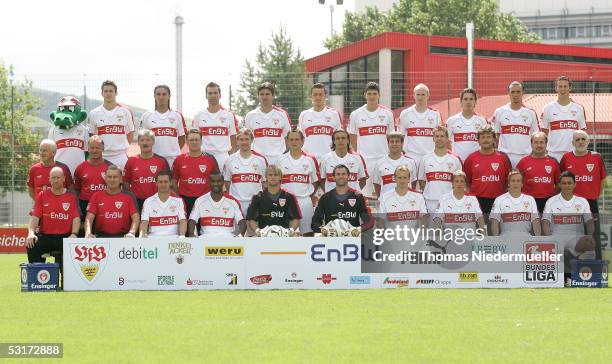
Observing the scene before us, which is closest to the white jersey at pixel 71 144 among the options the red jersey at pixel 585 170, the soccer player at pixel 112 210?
the soccer player at pixel 112 210

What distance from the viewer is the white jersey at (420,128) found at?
1207cm

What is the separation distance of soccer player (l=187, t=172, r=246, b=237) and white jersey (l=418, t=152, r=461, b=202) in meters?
2.57

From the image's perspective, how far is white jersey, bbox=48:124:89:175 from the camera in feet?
39.2

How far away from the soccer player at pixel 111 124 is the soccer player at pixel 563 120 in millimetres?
5841

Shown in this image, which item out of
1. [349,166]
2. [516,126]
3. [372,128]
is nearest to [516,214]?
[516,126]

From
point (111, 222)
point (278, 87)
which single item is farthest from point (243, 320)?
point (278, 87)

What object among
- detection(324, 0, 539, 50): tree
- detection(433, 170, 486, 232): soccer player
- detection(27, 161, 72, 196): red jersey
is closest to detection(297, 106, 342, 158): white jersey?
detection(433, 170, 486, 232): soccer player

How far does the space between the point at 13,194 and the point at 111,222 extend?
8762 mm

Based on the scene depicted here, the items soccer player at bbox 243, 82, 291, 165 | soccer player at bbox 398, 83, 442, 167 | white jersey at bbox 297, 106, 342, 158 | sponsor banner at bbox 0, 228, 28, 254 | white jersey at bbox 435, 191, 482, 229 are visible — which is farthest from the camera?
sponsor banner at bbox 0, 228, 28, 254

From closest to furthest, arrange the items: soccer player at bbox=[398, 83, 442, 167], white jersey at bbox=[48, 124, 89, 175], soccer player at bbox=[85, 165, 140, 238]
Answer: soccer player at bbox=[85, 165, 140, 238], white jersey at bbox=[48, 124, 89, 175], soccer player at bbox=[398, 83, 442, 167]

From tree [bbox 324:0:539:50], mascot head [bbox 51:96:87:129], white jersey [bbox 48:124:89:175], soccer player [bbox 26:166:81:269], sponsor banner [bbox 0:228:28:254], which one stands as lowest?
sponsor banner [bbox 0:228:28:254]

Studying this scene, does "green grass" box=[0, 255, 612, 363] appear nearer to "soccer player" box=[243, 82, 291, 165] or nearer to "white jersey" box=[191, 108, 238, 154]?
"white jersey" box=[191, 108, 238, 154]

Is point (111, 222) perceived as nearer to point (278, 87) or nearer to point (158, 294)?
point (158, 294)

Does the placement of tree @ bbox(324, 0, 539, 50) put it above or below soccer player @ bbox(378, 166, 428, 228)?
above
